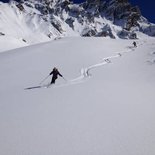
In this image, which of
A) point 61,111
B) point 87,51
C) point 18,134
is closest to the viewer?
point 18,134

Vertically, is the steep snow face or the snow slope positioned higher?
the snow slope

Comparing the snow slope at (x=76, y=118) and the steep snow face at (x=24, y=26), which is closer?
the snow slope at (x=76, y=118)

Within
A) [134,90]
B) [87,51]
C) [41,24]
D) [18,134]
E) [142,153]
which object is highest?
[142,153]

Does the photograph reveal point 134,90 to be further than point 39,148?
Yes

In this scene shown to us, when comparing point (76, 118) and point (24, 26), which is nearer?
point (76, 118)

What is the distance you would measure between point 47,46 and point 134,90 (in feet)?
79.7

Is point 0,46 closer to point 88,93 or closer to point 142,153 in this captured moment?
point 88,93

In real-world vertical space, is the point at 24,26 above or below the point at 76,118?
below

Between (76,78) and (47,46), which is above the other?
→ (76,78)

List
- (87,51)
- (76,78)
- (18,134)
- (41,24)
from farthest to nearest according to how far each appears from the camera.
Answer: (41,24) < (87,51) < (76,78) < (18,134)

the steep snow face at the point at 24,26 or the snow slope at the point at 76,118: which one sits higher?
the snow slope at the point at 76,118

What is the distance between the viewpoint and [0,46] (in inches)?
4082

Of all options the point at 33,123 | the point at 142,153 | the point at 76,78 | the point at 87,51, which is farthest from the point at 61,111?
the point at 87,51

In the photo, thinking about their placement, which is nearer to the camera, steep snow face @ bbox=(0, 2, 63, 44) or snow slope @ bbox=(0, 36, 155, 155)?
snow slope @ bbox=(0, 36, 155, 155)
